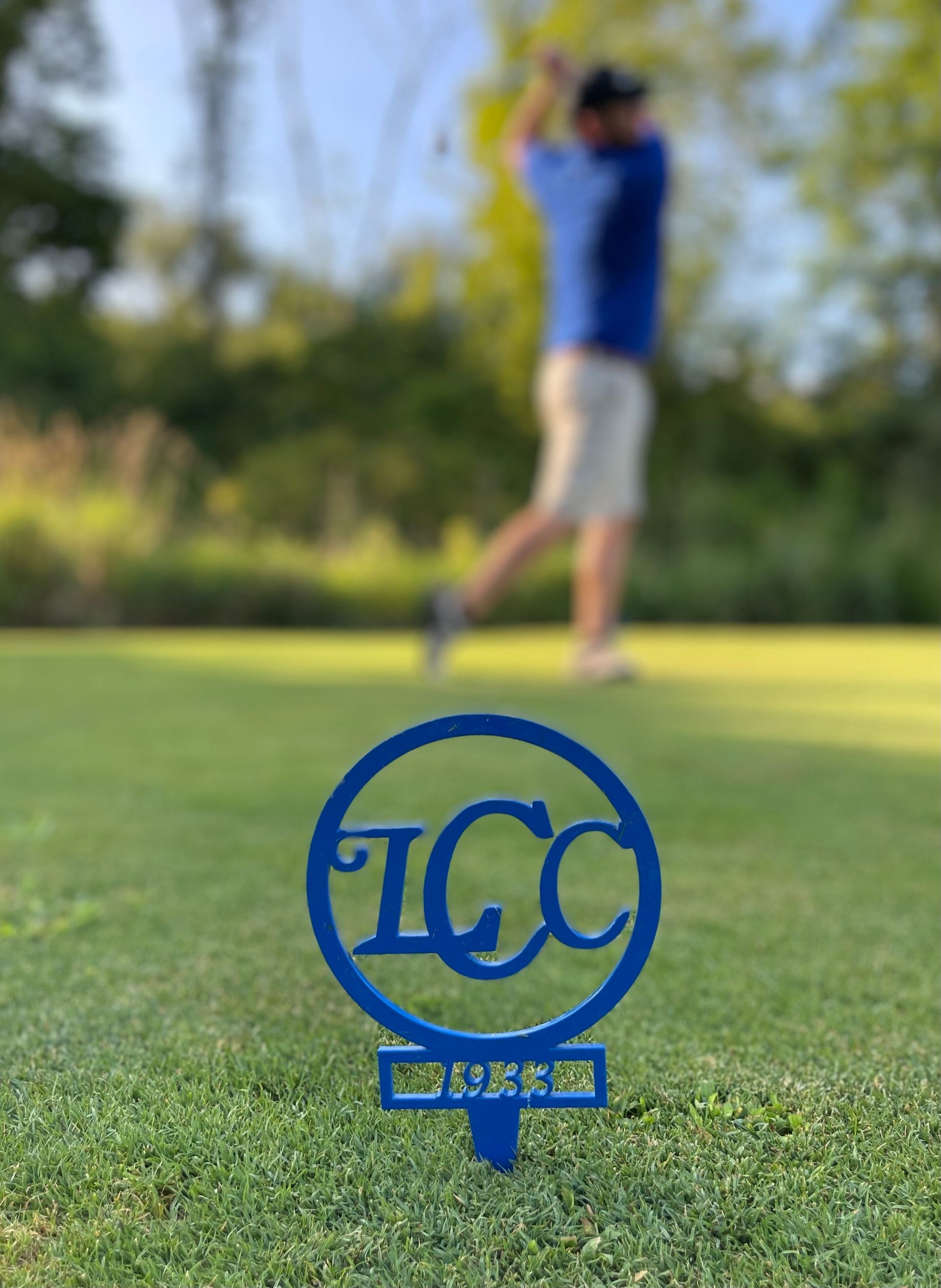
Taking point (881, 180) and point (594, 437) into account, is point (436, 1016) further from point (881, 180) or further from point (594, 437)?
point (881, 180)

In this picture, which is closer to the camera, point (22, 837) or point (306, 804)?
point (22, 837)

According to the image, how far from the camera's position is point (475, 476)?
711 inches

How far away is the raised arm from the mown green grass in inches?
122

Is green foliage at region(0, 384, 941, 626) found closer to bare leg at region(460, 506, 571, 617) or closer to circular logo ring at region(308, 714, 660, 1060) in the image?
bare leg at region(460, 506, 571, 617)

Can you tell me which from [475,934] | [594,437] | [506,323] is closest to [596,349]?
[594,437]

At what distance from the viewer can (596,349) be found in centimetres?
458

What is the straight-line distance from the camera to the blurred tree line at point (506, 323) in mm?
17312

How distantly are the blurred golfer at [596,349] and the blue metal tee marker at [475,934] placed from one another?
344 cm

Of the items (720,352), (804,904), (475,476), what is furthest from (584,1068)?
(720,352)

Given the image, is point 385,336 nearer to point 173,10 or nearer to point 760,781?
point 173,10

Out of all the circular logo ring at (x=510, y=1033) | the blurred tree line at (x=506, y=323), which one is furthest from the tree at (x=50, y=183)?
the circular logo ring at (x=510, y=1033)

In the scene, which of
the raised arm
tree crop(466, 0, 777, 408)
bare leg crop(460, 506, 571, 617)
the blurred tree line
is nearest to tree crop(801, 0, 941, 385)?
the blurred tree line

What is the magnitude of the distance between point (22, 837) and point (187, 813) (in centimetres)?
36

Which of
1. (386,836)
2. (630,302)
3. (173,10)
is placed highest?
(173,10)
